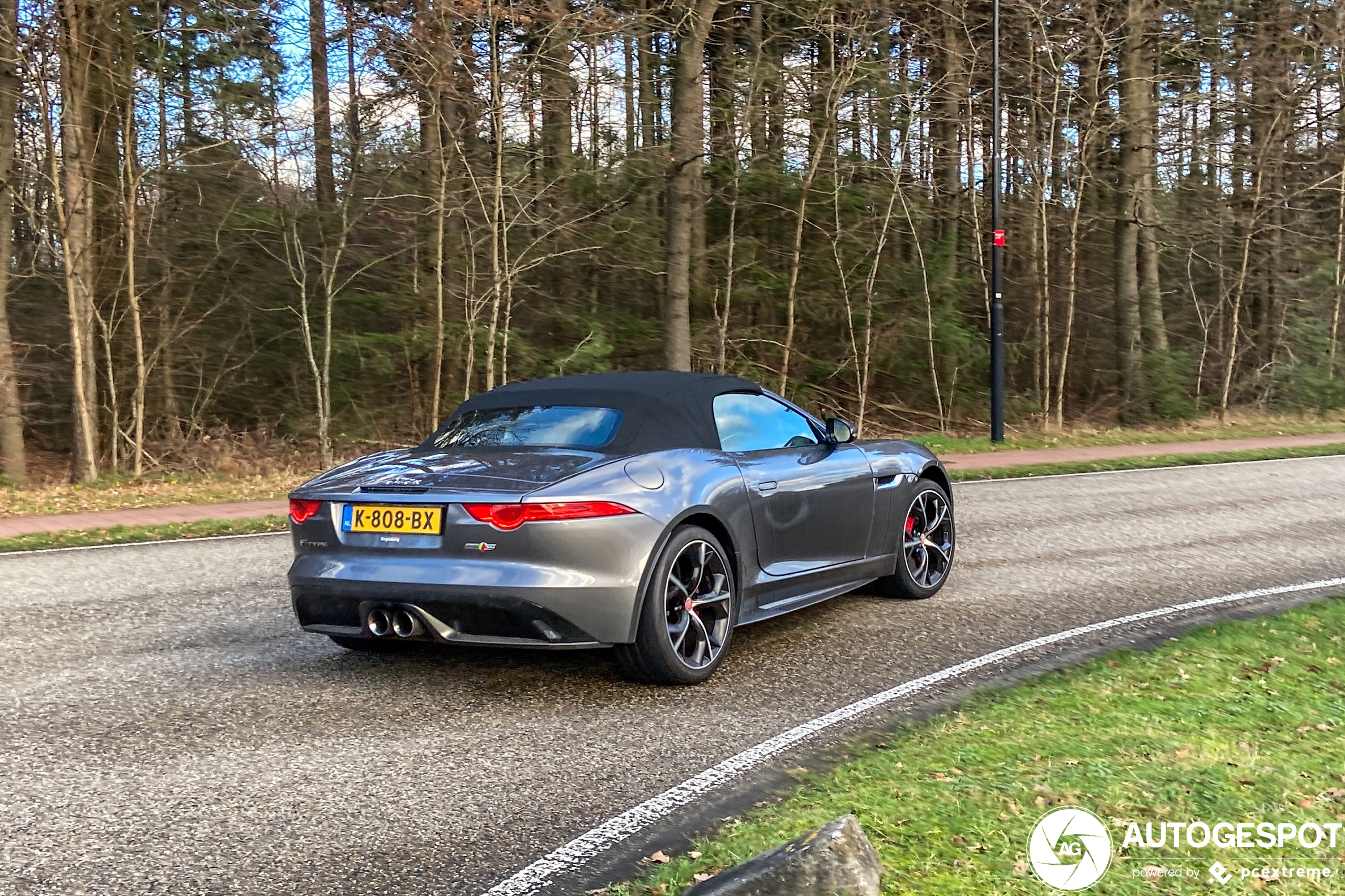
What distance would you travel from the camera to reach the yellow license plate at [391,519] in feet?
16.4

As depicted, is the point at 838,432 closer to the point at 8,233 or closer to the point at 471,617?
the point at 471,617

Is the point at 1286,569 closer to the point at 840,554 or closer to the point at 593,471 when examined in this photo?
the point at 840,554

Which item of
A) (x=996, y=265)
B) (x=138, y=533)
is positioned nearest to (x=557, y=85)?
(x=996, y=265)

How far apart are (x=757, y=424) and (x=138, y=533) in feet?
23.5

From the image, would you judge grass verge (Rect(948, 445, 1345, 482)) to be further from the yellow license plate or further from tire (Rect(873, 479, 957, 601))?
the yellow license plate

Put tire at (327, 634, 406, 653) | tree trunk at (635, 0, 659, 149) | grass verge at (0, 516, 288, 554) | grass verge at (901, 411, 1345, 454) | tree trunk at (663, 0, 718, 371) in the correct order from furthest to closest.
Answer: tree trunk at (635, 0, 659, 149) < grass verge at (901, 411, 1345, 454) < tree trunk at (663, 0, 718, 371) < grass verge at (0, 516, 288, 554) < tire at (327, 634, 406, 653)

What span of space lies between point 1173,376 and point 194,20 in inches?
815

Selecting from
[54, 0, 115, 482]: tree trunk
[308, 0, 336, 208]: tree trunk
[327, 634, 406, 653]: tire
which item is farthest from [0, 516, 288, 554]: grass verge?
[308, 0, 336, 208]: tree trunk

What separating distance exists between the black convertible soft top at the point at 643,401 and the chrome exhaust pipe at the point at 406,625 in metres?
1.13

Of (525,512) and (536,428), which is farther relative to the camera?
(536,428)

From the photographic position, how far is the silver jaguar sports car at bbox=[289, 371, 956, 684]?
4895 millimetres

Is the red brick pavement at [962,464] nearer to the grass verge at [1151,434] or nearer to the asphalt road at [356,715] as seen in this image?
the grass verge at [1151,434]

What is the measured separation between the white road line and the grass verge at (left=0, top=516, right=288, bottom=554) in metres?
7.33

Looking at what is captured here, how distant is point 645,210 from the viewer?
74.5 ft
